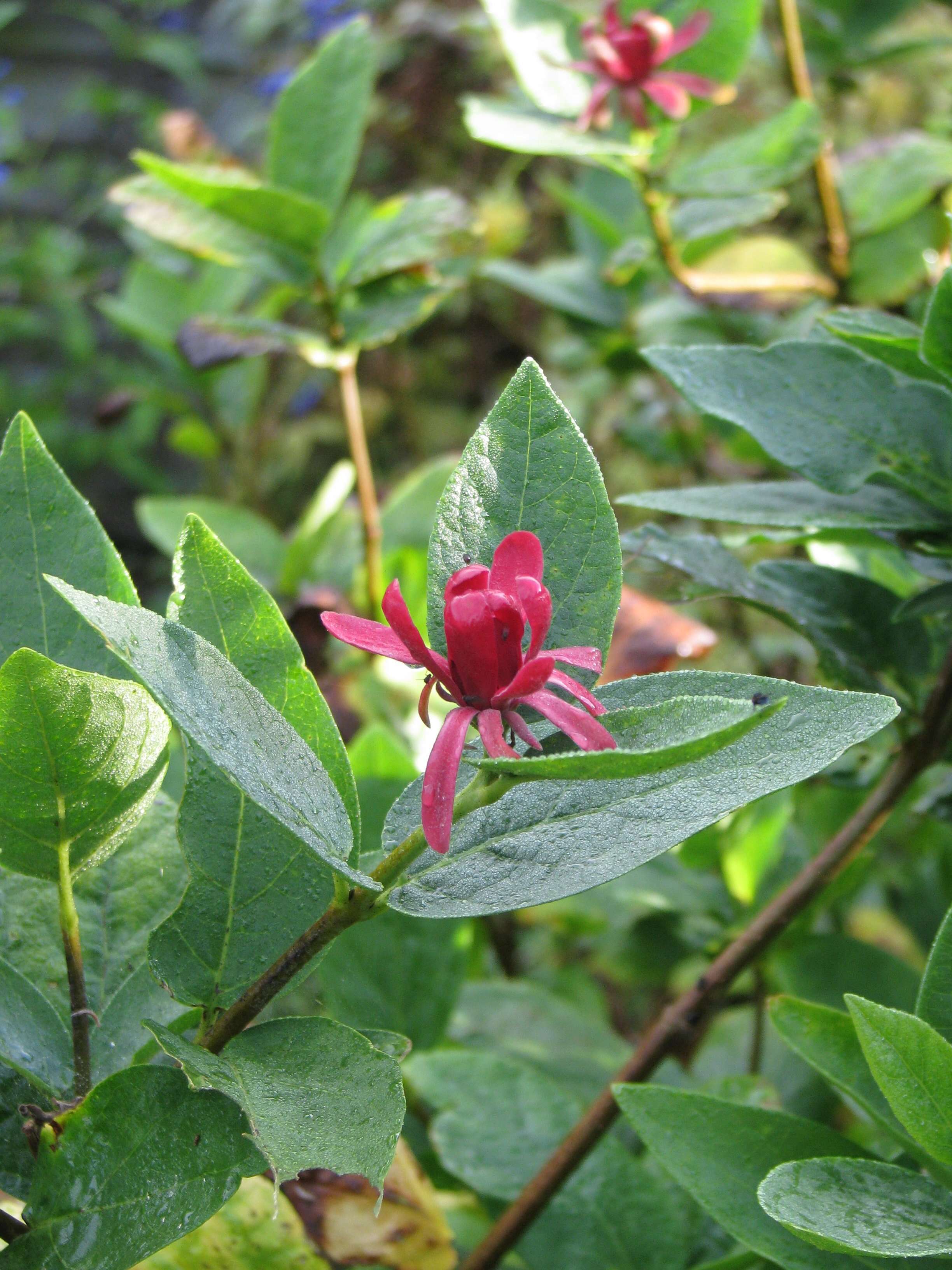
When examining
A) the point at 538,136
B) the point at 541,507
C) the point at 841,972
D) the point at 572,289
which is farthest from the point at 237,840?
the point at 572,289

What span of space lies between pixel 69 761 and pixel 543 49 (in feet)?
2.53

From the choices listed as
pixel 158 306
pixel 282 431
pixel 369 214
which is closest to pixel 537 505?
pixel 369 214

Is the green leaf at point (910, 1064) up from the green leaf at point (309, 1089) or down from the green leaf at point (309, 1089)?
down

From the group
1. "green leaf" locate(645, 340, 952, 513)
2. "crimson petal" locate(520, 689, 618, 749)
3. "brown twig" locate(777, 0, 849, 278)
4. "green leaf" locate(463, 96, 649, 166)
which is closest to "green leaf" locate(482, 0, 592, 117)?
"green leaf" locate(463, 96, 649, 166)

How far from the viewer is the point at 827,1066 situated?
49 cm

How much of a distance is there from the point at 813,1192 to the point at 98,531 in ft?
1.21

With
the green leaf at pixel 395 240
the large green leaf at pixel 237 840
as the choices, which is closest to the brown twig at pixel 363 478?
the green leaf at pixel 395 240

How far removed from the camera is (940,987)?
43 centimetres

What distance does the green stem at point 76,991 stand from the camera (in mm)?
408

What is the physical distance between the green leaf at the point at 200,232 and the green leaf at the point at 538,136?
0.18 meters

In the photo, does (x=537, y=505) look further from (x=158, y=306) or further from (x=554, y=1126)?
(x=158, y=306)

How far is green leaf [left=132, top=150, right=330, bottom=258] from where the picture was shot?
832 mm

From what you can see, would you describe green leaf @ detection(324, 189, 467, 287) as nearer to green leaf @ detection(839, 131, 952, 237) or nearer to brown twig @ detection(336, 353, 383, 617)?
brown twig @ detection(336, 353, 383, 617)

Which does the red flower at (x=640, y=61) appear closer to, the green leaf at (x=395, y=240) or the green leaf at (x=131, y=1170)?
the green leaf at (x=395, y=240)
